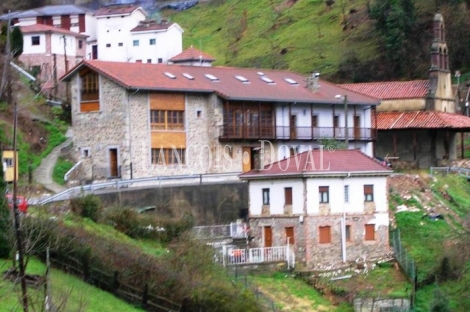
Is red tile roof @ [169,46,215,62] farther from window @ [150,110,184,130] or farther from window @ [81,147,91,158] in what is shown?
window @ [81,147,91,158]

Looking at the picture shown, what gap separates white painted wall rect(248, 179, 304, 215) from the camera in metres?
51.4

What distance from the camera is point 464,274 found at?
4959 centimetres

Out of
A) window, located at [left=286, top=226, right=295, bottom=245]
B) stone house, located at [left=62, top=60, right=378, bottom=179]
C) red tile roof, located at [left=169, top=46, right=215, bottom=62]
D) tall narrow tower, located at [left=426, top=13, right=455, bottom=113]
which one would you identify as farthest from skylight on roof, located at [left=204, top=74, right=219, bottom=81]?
tall narrow tower, located at [left=426, top=13, right=455, bottom=113]

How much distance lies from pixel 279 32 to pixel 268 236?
5911 centimetres

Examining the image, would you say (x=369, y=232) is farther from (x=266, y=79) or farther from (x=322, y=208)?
(x=266, y=79)

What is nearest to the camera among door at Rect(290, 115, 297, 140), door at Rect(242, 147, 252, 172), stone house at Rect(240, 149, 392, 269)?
stone house at Rect(240, 149, 392, 269)

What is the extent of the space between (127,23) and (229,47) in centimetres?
1191

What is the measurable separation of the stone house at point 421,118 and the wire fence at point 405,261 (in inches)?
690

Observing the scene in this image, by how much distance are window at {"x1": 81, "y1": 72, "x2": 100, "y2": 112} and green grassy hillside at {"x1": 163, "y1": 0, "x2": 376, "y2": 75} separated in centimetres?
3659

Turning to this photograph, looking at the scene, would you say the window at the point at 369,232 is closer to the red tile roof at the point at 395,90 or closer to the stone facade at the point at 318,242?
the stone facade at the point at 318,242

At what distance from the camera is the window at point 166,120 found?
59.6 meters

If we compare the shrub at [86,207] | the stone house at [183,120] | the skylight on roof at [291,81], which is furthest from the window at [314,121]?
the shrub at [86,207]

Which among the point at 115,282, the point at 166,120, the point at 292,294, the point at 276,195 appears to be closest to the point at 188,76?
the point at 166,120

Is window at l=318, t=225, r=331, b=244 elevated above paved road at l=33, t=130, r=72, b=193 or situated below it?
below
